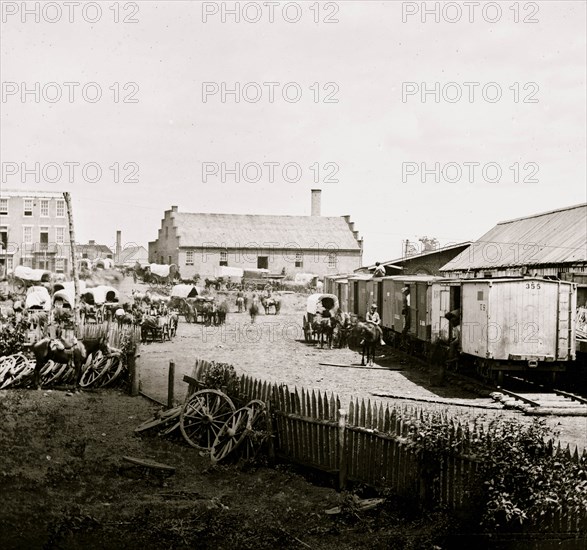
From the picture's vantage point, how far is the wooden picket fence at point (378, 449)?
7910mm

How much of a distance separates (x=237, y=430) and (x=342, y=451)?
225 cm

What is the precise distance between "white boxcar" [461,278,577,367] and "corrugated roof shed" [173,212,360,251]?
1989 inches

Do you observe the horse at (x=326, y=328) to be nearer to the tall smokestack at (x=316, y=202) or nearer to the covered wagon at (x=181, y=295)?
the covered wagon at (x=181, y=295)

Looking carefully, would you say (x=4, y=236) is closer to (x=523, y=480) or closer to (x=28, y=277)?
(x=28, y=277)

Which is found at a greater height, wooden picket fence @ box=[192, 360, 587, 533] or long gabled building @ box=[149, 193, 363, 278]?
long gabled building @ box=[149, 193, 363, 278]

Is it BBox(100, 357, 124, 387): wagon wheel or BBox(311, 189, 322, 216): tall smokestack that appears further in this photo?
BBox(311, 189, 322, 216): tall smokestack

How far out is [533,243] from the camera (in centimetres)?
3194

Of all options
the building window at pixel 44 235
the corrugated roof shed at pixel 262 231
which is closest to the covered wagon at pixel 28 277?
the corrugated roof shed at pixel 262 231

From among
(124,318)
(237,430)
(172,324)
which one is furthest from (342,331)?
(237,430)

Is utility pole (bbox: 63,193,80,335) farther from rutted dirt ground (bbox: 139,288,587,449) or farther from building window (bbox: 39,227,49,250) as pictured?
building window (bbox: 39,227,49,250)

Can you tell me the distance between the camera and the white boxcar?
59.1ft

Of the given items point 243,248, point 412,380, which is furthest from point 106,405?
point 243,248

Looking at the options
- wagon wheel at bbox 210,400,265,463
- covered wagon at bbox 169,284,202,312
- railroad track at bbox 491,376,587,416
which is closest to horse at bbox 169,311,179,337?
covered wagon at bbox 169,284,202,312

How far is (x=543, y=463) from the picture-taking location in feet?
23.0
